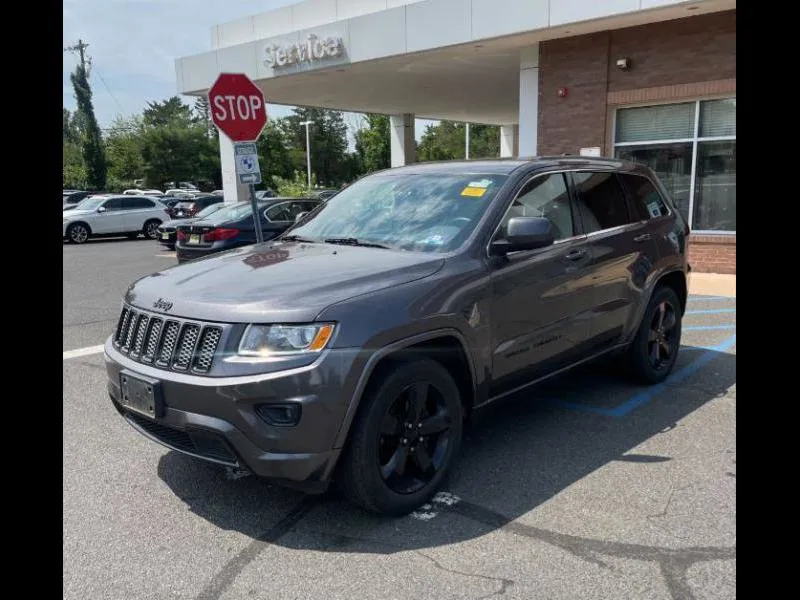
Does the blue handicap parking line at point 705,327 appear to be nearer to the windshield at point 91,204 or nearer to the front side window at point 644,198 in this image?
the front side window at point 644,198

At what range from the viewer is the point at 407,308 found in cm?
332

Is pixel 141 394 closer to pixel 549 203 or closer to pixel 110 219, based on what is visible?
pixel 549 203

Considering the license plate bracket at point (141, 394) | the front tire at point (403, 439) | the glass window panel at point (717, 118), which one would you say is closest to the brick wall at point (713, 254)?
the glass window panel at point (717, 118)

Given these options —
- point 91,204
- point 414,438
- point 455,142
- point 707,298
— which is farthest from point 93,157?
point 414,438

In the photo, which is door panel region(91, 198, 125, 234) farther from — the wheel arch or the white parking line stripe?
the wheel arch

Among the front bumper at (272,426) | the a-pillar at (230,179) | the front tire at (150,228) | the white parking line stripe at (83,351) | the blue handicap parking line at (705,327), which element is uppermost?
the a-pillar at (230,179)

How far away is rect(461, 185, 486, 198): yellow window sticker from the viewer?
419cm

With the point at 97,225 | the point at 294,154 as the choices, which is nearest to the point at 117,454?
the point at 97,225

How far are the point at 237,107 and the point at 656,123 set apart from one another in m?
7.60

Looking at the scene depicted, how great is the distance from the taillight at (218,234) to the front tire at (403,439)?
8922 mm

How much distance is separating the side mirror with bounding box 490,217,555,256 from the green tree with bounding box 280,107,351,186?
6496 cm

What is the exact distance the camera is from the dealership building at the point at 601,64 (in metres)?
10.9

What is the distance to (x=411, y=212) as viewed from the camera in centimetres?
429

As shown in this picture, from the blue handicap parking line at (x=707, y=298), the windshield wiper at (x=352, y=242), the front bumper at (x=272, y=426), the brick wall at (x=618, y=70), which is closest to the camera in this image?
the front bumper at (x=272, y=426)
